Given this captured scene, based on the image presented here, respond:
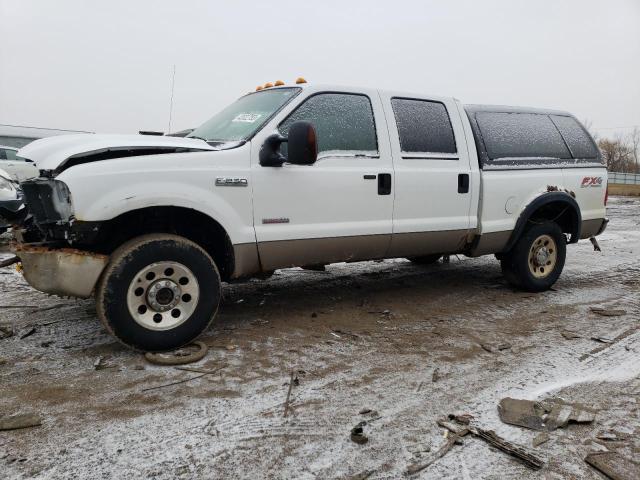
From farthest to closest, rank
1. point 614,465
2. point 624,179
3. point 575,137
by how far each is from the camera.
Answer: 1. point 624,179
2. point 575,137
3. point 614,465

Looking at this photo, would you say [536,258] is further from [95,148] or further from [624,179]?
[624,179]

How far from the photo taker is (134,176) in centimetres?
342

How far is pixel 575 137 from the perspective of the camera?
588 centimetres

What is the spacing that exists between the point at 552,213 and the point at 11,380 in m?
5.35

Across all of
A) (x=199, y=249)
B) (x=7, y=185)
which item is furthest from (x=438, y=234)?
(x=7, y=185)

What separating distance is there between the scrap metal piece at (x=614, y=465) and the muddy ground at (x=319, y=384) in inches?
2.0

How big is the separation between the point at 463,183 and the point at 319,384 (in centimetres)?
266

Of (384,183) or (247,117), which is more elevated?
(247,117)

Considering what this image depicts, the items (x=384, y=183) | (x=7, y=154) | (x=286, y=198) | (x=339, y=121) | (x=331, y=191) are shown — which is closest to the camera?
(x=286, y=198)

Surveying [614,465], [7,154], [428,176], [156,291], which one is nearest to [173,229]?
[156,291]

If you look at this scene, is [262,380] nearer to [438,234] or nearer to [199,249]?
[199,249]

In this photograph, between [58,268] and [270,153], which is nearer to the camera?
[58,268]

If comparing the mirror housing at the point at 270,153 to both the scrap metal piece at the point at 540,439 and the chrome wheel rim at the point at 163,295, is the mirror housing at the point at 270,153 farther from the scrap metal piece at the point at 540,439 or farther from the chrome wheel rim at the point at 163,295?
the scrap metal piece at the point at 540,439

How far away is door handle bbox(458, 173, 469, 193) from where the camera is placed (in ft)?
16.1
